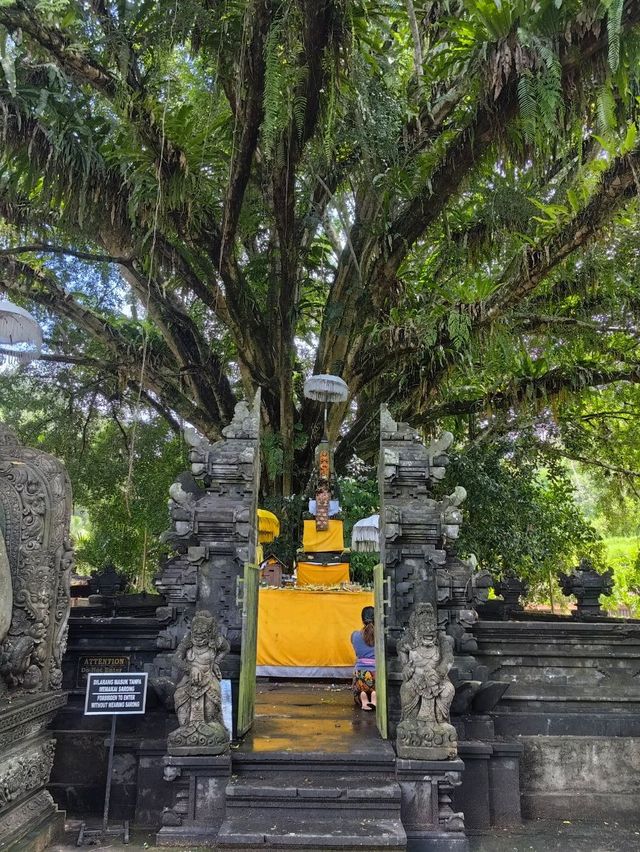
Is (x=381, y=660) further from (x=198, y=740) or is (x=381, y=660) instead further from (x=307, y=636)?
(x=307, y=636)

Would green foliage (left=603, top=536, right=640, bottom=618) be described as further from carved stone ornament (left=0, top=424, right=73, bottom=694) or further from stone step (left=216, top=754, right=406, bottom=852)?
carved stone ornament (left=0, top=424, right=73, bottom=694)

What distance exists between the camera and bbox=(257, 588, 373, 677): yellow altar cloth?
774 centimetres

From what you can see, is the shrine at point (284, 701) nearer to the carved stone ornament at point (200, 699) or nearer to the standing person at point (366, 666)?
the carved stone ornament at point (200, 699)

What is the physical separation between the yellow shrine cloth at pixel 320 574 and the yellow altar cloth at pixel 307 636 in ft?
5.48

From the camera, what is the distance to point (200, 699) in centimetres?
454

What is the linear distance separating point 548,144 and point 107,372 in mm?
8431

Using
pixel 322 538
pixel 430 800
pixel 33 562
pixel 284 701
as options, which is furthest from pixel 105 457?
pixel 430 800

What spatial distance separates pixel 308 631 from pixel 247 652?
8.99 ft

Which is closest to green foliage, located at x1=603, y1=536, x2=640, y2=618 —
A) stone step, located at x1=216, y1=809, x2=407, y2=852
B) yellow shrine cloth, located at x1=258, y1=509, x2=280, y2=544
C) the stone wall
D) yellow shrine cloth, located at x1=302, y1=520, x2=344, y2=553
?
yellow shrine cloth, located at x1=302, y1=520, x2=344, y2=553

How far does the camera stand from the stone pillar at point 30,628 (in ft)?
13.0

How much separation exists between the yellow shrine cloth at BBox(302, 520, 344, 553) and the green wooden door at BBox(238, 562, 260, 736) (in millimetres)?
4558

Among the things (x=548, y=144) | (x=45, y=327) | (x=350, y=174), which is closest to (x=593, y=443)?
(x=350, y=174)

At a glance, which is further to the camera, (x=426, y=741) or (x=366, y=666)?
(x=366, y=666)

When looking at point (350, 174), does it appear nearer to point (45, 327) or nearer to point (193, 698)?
point (45, 327)
